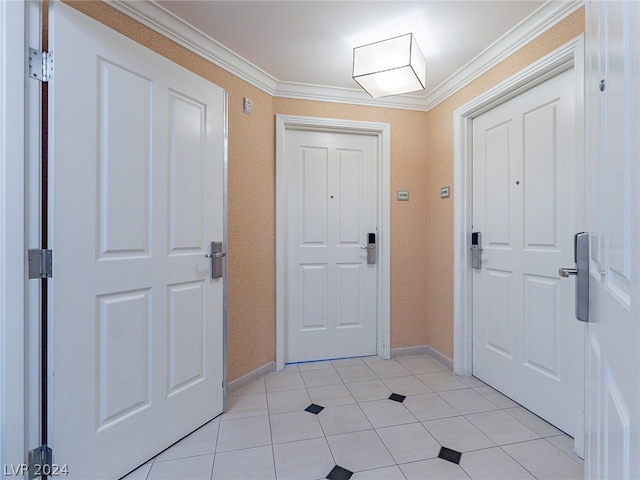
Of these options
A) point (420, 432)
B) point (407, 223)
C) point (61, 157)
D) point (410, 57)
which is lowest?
point (420, 432)

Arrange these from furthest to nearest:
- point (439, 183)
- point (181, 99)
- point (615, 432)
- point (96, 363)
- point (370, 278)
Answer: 1. point (370, 278)
2. point (439, 183)
3. point (181, 99)
4. point (96, 363)
5. point (615, 432)

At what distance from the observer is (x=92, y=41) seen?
1.35 meters

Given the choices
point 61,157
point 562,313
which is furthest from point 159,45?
point 562,313

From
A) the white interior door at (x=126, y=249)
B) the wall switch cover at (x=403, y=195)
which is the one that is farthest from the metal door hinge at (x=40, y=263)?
the wall switch cover at (x=403, y=195)

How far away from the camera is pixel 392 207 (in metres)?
2.87

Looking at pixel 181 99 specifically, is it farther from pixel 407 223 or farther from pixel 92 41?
pixel 407 223

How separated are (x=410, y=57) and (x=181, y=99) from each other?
1303 mm

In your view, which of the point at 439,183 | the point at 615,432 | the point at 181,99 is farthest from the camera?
the point at 439,183

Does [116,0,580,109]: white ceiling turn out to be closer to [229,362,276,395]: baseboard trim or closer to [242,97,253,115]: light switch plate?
[242,97,253,115]: light switch plate

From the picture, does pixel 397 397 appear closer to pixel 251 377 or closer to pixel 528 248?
pixel 251 377

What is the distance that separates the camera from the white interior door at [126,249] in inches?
50.4

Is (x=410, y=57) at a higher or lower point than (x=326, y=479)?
higher

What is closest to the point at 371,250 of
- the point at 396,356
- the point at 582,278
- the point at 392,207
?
the point at 392,207

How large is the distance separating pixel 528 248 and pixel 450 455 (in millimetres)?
1329
